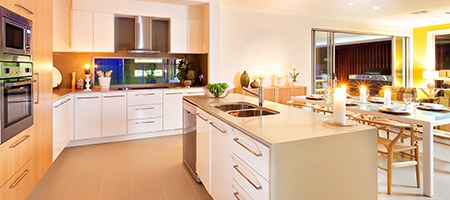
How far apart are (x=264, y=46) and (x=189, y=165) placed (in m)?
3.71

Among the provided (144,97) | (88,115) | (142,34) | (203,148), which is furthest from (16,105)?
(142,34)

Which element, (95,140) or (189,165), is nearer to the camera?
(189,165)

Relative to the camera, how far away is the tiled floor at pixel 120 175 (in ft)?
8.23

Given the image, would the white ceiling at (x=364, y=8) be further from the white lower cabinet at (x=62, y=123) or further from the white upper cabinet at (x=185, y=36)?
the white lower cabinet at (x=62, y=123)

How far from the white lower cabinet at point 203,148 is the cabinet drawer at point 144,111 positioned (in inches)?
85.0

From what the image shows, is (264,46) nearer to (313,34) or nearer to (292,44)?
(292,44)

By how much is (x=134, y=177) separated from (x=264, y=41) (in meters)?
4.12

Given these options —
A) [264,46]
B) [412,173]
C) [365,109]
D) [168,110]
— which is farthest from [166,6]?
Answer: [412,173]

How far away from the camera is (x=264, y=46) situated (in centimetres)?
592

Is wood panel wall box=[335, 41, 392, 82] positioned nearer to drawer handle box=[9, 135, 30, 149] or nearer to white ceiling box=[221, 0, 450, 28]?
white ceiling box=[221, 0, 450, 28]

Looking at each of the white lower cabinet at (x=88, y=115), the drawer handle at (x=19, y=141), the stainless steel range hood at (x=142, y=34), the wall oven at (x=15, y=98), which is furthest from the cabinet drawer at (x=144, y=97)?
the drawer handle at (x=19, y=141)

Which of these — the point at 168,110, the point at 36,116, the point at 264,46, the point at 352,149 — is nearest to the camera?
→ the point at 352,149

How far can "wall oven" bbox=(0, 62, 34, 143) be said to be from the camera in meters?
1.76

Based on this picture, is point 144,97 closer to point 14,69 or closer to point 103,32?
point 103,32
